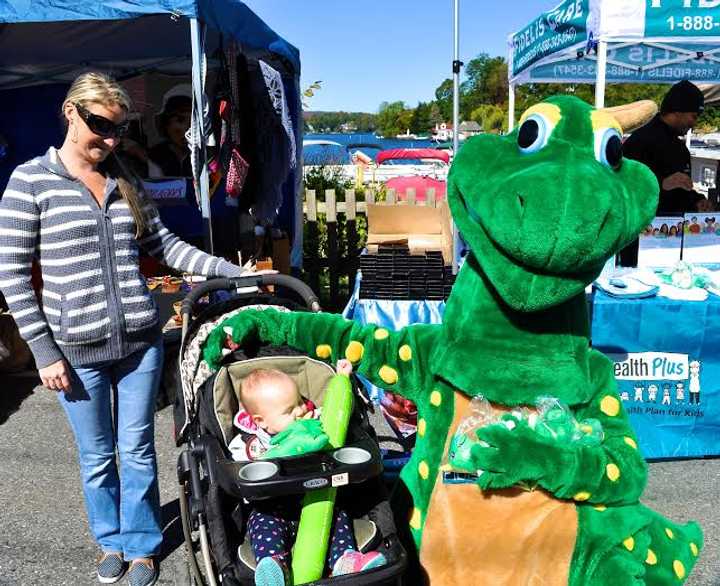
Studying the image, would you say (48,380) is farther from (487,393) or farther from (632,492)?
(632,492)

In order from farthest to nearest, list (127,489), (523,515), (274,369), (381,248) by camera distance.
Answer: (381,248)
(127,489)
(274,369)
(523,515)

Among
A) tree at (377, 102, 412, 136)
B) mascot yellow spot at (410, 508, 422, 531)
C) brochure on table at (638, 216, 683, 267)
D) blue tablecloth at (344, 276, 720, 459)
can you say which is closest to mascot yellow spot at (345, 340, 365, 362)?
mascot yellow spot at (410, 508, 422, 531)

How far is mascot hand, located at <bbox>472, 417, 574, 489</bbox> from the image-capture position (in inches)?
72.7

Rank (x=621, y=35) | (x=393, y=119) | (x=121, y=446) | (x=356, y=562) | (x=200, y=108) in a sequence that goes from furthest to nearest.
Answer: (x=393, y=119) → (x=200, y=108) → (x=621, y=35) → (x=121, y=446) → (x=356, y=562)

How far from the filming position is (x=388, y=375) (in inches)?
92.4

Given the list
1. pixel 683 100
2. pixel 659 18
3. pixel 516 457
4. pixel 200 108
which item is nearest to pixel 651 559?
pixel 516 457

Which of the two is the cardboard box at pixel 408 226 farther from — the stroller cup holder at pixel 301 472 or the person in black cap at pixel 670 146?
the stroller cup holder at pixel 301 472

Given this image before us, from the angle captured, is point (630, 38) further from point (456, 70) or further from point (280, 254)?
point (280, 254)

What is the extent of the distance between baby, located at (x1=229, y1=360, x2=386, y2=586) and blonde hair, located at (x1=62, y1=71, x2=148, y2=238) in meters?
0.80

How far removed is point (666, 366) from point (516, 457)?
2.39 metres

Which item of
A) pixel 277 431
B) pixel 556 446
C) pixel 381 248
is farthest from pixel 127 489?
pixel 381 248

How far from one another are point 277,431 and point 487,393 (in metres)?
0.82

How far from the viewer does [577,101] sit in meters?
2.08

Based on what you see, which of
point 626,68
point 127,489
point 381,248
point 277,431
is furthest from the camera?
point 626,68
